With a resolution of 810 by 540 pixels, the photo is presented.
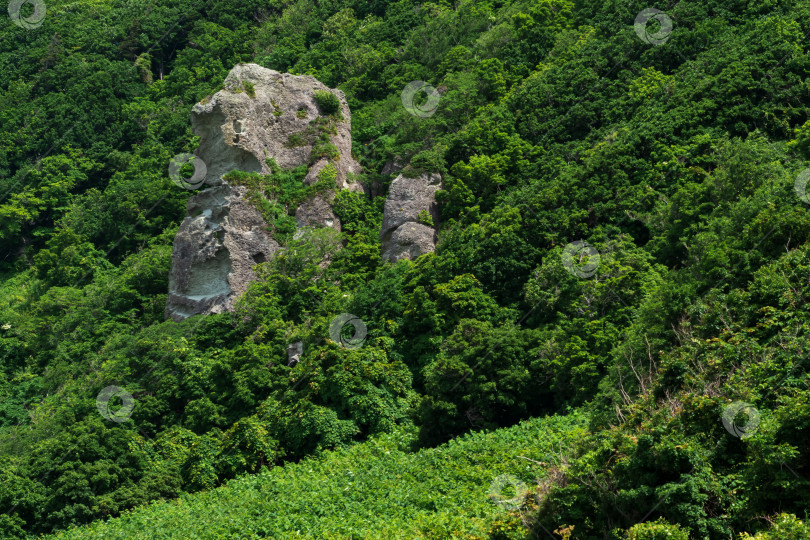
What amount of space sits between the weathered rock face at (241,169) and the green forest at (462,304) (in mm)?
1381

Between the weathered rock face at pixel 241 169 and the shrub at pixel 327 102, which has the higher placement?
the shrub at pixel 327 102

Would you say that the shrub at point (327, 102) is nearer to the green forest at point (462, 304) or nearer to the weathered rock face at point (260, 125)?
the green forest at point (462, 304)

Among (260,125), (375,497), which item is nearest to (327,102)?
(260,125)

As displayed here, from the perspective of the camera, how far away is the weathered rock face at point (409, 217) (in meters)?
45.5

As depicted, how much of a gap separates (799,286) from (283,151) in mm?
37283

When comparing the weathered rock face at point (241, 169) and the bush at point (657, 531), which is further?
the weathered rock face at point (241, 169)

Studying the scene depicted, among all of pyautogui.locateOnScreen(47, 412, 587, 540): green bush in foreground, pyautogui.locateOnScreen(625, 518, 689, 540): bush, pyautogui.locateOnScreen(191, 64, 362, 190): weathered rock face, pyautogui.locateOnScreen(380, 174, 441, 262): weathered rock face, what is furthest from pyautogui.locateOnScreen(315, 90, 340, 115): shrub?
pyautogui.locateOnScreen(625, 518, 689, 540): bush

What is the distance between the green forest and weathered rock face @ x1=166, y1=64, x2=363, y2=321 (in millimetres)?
1381

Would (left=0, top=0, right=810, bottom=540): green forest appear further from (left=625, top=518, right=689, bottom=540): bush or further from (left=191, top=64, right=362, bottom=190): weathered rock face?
(left=191, top=64, right=362, bottom=190): weathered rock face

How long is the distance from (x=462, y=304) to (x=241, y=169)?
19.9m

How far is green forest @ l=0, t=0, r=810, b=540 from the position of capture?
1834 cm

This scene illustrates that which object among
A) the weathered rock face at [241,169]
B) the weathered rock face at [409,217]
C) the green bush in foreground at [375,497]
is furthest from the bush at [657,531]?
the weathered rock face at [241,169]

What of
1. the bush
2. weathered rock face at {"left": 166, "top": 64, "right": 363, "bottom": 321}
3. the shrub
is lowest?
weathered rock face at {"left": 166, "top": 64, "right": 363, "bottom": 321}

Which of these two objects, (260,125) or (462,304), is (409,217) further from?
(260,125)
